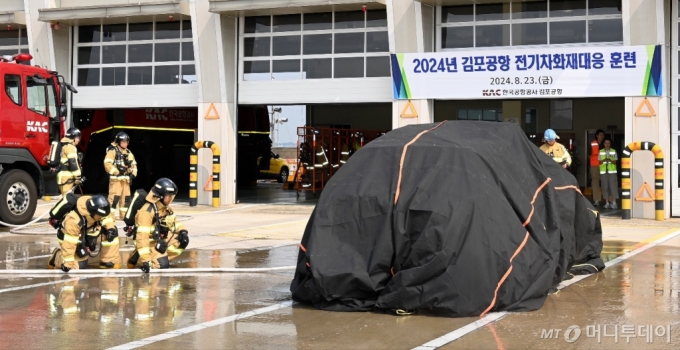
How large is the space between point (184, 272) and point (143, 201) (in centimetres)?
103

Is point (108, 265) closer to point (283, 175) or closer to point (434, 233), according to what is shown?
point (434, 233)

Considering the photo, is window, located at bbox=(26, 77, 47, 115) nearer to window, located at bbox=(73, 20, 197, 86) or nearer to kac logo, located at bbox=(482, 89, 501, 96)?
window, located at bbox=(73, 20, 197, 86)

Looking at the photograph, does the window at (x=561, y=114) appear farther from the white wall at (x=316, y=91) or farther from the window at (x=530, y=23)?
the white wall at (x=316, y=91)

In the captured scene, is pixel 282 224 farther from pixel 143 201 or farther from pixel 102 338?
pixel 102 338

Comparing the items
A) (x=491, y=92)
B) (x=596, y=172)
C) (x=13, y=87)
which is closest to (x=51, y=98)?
(x=13, y=87)

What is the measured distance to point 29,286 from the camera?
9.75 metres

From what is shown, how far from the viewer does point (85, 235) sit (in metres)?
10.9

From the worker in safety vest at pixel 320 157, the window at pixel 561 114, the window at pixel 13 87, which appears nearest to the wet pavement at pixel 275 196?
the worker in safety vest at pixel 320 157

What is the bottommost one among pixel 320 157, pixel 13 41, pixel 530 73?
pixel 320 157

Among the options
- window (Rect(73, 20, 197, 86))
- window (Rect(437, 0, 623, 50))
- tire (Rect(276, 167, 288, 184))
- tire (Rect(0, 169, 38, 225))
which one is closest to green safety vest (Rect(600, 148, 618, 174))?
window (Rect(437, 0, 623, 50))

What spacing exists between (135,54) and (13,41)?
4067mm

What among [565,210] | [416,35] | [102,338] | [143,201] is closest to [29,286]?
[143,201]

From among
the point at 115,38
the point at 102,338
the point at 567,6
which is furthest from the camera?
the point at 115,38

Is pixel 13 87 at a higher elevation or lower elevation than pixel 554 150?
higher
